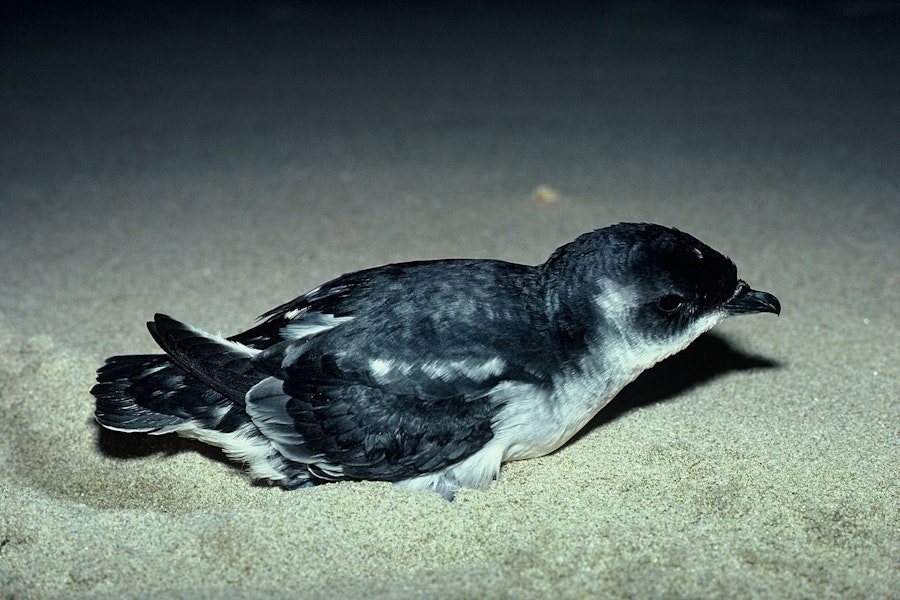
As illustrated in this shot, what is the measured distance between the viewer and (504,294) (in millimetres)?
3186


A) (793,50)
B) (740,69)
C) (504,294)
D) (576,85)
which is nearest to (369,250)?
(504,294)

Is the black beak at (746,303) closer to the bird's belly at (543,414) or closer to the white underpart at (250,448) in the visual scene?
the bird's belly at (543,414)

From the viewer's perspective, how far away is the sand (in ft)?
9.17

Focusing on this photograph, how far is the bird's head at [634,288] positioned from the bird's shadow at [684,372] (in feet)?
1.84

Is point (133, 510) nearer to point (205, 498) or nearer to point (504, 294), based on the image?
point (205, 498)

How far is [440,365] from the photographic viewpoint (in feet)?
9.89

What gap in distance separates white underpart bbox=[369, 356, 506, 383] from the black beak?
982mm

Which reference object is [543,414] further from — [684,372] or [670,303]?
[684,372]

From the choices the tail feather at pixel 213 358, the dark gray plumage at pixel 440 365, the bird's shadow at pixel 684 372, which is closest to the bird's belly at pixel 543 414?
the dark gray plumage at pixel 440 365

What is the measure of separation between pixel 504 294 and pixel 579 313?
10.9 inches

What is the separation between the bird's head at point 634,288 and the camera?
3.09m

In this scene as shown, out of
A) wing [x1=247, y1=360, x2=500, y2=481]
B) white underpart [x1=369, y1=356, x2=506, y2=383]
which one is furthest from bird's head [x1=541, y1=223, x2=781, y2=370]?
wing [x1=247, y1=360, x2=500, y2=481]

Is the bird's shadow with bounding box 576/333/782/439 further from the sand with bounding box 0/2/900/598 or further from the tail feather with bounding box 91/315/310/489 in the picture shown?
the tail feather with bounding box 91/315/310/489

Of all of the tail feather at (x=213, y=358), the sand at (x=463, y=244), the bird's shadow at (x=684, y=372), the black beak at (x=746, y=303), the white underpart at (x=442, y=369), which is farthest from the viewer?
the bird's shadow at (x=684, y=372)
